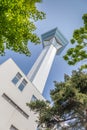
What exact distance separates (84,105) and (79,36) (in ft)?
36.4

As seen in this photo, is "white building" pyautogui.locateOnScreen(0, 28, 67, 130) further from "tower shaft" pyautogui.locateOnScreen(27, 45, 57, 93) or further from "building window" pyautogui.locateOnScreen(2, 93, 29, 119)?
"tower shaft" pyautogui.locateOnScreen(27, 45, 57, 93)

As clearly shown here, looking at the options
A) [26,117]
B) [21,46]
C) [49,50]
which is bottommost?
[21,46]

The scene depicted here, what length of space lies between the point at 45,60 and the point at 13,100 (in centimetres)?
3793

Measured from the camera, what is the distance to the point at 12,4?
26.0ft

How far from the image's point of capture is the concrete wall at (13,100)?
A: 78.5 feet

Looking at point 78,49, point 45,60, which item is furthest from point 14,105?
point 45,60

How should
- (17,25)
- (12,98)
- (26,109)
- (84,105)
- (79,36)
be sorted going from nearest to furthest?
(17,25) → (79,36) → (84,105) → (12,98) → (26,109)

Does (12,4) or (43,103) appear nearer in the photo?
(12,4)

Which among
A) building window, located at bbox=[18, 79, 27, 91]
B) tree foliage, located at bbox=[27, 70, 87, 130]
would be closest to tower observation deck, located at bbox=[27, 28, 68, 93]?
building window, located at bbox=[18, 79, 27, 91]

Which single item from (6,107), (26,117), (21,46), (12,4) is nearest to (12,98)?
(6,107)

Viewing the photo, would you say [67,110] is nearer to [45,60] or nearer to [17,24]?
[17,24]

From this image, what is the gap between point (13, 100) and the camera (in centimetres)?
2578

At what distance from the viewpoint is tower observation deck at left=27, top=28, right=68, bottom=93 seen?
1906 inches

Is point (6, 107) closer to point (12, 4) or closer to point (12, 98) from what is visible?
point (12, 98)
